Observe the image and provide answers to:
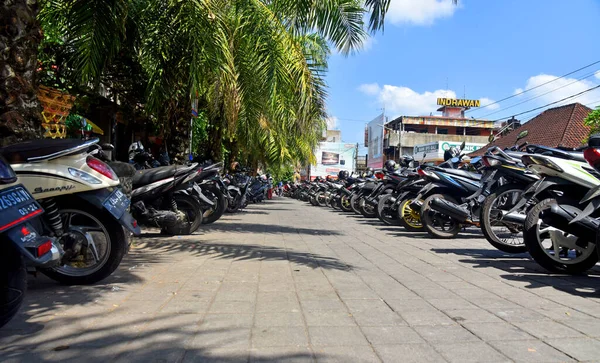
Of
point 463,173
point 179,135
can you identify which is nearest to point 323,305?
point 463,173

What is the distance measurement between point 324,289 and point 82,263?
213 centimetres

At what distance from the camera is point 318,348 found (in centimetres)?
270

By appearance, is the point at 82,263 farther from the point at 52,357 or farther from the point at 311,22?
the point at 311,22

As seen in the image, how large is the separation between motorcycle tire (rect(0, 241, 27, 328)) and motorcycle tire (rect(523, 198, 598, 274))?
14.1 ft

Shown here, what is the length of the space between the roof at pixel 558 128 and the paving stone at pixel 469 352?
21.8 meters

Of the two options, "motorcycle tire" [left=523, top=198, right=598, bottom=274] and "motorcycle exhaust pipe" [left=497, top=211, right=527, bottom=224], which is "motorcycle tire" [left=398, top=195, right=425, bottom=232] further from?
"motorcycle tire" [left=523, top=198, right=598, bottom=274]

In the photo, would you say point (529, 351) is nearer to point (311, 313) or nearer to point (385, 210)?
point (311, 313)

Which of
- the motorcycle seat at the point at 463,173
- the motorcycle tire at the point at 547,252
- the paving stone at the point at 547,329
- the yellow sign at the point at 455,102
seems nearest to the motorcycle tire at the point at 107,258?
the paving stone at the point at 547,329

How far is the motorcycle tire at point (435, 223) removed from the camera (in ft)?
25.7

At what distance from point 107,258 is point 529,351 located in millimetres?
3279

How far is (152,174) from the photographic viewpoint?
671cm

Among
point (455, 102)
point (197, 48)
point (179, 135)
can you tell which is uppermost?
point (455, 102)

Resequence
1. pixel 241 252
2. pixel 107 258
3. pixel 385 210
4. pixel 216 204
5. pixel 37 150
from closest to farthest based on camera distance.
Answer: pixel 37 150 → pixel 107 258 → pixel 241 252 → pixel 216 204 → pixel 385 210

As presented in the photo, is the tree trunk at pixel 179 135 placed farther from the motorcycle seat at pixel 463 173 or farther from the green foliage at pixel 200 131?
the motorcycle seat at pixel 463 173
